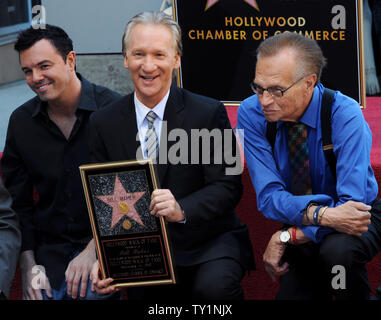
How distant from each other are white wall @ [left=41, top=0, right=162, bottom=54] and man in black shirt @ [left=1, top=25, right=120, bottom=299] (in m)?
2.49

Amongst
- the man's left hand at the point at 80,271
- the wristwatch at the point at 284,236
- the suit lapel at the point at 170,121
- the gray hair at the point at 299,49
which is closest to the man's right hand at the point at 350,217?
the wristwatch at the point at 284,236

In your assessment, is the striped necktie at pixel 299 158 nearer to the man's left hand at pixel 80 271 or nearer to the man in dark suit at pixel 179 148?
the man in dark suit at pixel 179 148

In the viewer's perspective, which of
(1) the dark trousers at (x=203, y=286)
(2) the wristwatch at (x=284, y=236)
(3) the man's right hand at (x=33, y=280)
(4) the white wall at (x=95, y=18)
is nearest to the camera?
(1) the dark trousers at (x=203, y=286)

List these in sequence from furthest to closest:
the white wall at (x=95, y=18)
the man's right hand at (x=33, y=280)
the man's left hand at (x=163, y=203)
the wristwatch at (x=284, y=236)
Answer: the white wall at (x=95, y=18)
the man's right hand at (x=33, y=280)
the wristwatch at (x=284, y=236)
the man's left hand at (x=163, y=203)

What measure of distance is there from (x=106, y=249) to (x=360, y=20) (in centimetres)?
173

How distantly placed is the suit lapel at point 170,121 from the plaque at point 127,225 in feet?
0.72

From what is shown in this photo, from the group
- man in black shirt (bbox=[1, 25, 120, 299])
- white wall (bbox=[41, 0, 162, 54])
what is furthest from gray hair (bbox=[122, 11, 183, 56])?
white wall (bbox=[41, 0, 162, 54])

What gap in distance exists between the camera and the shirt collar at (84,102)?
3.12m

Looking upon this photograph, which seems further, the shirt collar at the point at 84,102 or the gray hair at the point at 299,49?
the shirt collar at the point at 84,102

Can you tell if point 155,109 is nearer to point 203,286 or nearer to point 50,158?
point 50,158

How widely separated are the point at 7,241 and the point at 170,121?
864 millimetres

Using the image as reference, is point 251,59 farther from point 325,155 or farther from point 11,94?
point 11,94

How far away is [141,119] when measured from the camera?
2869 millimetres
